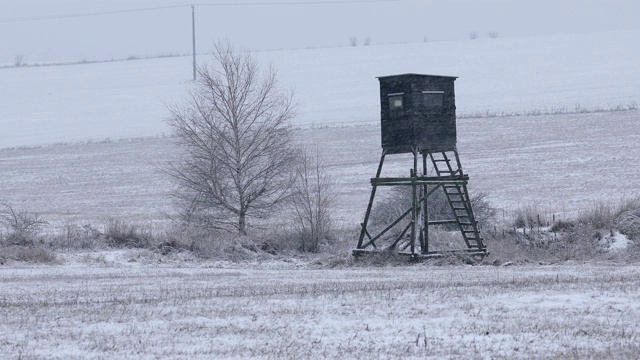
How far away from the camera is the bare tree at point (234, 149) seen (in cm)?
3541

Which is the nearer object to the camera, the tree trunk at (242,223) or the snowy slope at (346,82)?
the tree trunk at (242,223)

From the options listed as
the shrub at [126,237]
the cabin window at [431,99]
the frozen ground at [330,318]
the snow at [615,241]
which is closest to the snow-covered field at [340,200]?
the frozen ground at [330,318]

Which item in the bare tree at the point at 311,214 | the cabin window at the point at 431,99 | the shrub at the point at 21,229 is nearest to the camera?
the cabin window at the point at 431,99

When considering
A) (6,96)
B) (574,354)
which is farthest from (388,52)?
(574,354)

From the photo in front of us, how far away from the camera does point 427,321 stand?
14109 mm

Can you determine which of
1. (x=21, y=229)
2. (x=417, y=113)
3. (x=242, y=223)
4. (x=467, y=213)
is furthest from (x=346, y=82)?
(x=417, y=113)

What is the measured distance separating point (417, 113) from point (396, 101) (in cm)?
77

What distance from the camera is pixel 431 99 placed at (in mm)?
29281

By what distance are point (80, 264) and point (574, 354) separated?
61.5 ft

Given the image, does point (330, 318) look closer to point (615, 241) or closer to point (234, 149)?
point (615, 241)

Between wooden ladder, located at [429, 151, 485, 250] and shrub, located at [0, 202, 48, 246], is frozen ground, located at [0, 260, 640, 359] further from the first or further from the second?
shrub, located at [0, 202, 48, 246]

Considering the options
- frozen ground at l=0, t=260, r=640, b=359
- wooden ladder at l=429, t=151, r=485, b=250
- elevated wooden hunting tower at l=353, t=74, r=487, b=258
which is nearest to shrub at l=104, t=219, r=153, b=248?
elevated wooden hunting tower at l=353, t=74, r=487, b=258

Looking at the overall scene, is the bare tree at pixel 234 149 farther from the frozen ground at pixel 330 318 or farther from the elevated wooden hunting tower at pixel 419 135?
the frozen ground at pixel 330 318

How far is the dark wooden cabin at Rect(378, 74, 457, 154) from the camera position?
2889cm
